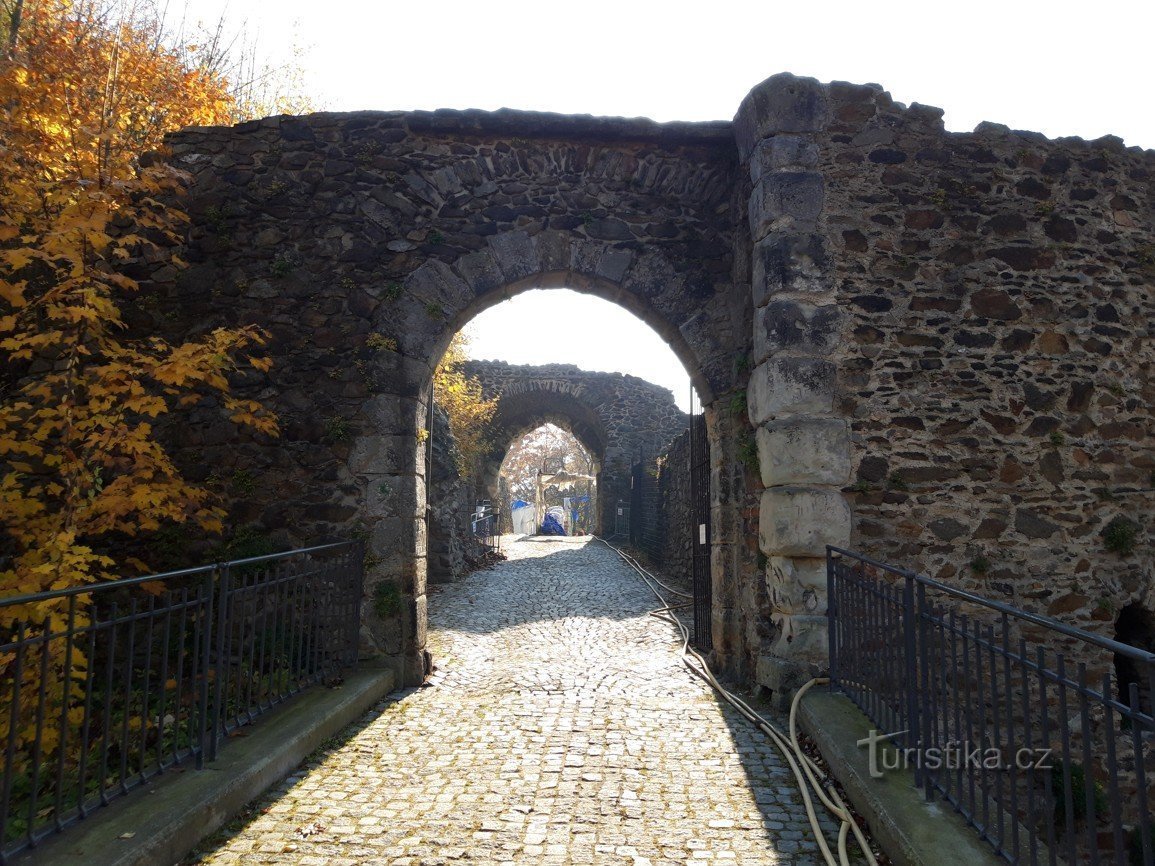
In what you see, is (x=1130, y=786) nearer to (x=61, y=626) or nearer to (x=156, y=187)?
(x=61, y=626)

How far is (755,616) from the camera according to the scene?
5.41 meters

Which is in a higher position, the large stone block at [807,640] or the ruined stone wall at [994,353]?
the ruined stone wall at [994,353]

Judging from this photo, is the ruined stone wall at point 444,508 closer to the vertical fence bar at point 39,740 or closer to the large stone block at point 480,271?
the large stone block at point 480,271

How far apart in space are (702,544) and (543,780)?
3.41 metres

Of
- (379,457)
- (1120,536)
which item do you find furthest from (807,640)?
(379,457)

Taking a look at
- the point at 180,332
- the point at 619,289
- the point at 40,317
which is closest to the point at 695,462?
the point at 619,289

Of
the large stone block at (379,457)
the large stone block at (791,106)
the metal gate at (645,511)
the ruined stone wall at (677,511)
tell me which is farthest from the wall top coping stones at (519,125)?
the metal gate at (645,511)

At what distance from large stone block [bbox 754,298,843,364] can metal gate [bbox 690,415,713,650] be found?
1.61 m

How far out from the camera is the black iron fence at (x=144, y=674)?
2.67 metres

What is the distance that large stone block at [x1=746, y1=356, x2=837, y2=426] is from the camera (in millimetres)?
5105

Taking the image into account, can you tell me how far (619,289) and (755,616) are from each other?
9.34 ft

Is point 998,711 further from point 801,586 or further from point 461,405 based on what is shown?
point 461,405

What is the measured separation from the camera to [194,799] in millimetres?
3020

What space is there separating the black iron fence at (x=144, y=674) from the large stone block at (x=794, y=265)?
372 cm
